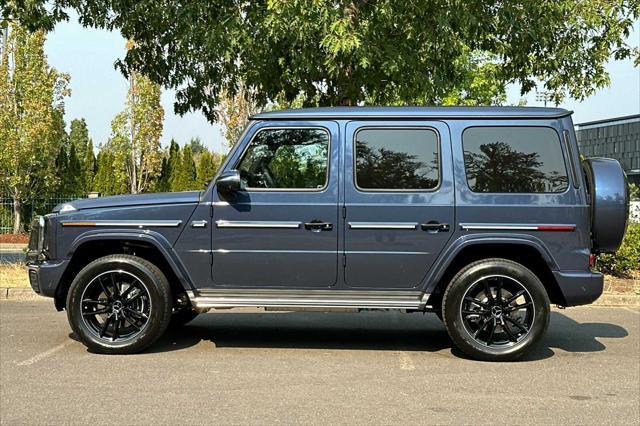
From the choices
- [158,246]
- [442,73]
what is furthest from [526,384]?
[442,73]

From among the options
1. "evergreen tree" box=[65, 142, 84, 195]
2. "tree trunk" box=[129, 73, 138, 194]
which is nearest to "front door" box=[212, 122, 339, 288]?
"evergreen tree" box=[65, 142, 84, 195]

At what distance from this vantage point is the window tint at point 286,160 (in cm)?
611

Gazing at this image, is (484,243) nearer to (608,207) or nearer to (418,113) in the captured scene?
(608,207)

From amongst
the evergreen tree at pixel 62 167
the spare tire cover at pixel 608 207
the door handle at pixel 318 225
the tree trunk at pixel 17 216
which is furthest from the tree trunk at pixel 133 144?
the spare tire cover at pixel 608 207

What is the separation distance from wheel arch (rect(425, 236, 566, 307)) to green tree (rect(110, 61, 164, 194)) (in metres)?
26.5

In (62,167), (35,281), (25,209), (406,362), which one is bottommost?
(406,362)

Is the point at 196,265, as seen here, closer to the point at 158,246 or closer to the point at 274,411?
the point at 158,246

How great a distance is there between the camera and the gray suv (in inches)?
233

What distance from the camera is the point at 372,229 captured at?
5.92m

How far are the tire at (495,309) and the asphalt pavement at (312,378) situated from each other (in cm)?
18

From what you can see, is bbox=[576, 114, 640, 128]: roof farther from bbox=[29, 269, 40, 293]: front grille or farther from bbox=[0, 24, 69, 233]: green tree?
bbox=[29, 269, 40, 293]: front grille

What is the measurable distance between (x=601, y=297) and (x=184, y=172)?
1014 inches

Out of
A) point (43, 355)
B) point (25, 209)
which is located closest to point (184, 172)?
point (25, 209)

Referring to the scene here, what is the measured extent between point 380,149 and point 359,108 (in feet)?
1.48
